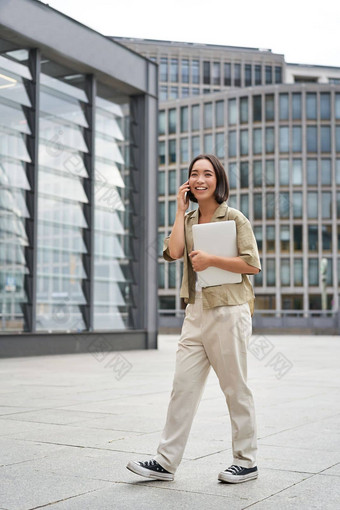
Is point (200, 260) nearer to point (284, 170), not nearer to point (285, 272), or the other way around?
point (285, 272)

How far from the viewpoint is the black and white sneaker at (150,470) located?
4.11m

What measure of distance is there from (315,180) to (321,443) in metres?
71.0

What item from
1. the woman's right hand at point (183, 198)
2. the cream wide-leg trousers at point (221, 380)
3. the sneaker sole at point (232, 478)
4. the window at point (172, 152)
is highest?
the window at point (172, 152)

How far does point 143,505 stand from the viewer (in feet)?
11.8

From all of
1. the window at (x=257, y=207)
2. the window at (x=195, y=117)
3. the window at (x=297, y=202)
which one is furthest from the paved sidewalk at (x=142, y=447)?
the window at (x=195, y=117)

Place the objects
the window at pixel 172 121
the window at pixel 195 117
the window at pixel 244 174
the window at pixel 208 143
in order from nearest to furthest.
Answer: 1. the window at pixel 244 174
2. the window at pixel 208 143
3. the window at pixel 195 117
4. the window at pixel 172 121

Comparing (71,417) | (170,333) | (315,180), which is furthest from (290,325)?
(71,417)

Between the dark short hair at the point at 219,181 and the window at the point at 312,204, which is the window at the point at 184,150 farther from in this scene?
the dark short hair at the point at 219,181

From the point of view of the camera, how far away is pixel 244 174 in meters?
75.3

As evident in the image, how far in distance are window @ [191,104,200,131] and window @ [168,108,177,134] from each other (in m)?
Result: 2.01

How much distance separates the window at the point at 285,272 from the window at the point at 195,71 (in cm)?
3054

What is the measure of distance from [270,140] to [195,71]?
22.3 m

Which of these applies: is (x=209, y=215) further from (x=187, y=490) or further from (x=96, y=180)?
(x=96, y=180)

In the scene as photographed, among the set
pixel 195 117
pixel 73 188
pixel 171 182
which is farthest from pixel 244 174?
pixel 73 188
